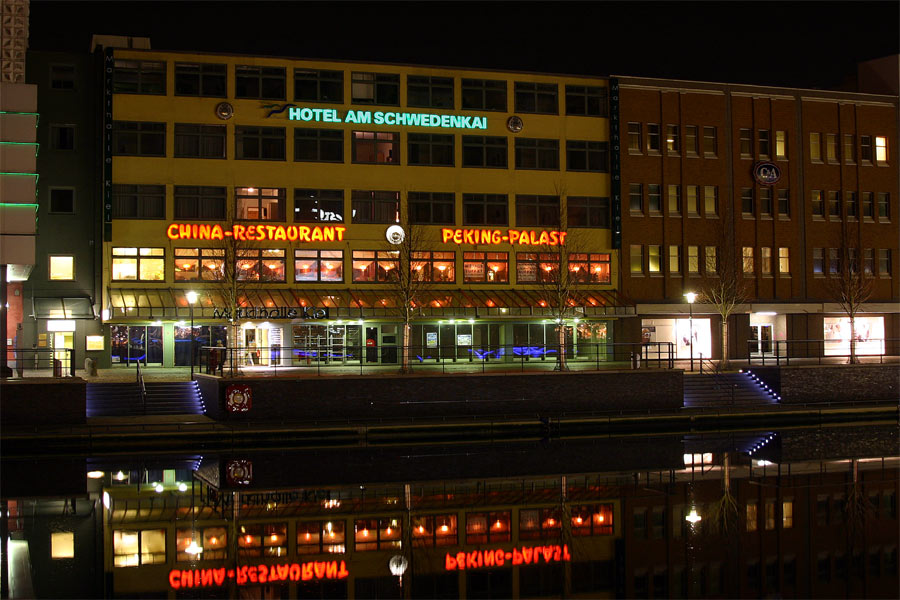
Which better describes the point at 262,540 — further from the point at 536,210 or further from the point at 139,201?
the point at 536,210

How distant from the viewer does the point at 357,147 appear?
47438 millimetres

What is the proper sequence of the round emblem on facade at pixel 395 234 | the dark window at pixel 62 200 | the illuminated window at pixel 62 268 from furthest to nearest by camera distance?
the round emblem on facade at pixel 395 234 → the dark window at pixel 62 200 → the illuminated window at pixel 62 268

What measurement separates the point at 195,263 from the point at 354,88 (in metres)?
11.2

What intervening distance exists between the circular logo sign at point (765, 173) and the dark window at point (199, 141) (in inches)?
1073

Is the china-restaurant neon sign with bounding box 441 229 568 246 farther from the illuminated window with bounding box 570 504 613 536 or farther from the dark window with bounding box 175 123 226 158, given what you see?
the illuminated window with bounding box 570 504 613 536

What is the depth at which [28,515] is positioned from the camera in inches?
806

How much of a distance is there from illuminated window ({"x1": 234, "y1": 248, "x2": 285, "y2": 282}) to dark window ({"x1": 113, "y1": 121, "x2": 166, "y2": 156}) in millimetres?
6000

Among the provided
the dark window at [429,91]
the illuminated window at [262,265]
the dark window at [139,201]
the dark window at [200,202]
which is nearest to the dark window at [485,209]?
the dark window at [429,91]

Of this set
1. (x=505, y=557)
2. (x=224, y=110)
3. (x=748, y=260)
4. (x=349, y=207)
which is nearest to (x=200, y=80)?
(x=224, y=110)

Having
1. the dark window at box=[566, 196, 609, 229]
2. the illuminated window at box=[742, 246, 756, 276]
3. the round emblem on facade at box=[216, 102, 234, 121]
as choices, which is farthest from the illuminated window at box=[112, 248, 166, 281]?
the illuminated window at box=[742, 246, 756, 276]

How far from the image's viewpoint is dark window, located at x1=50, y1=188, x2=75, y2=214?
4406 cm

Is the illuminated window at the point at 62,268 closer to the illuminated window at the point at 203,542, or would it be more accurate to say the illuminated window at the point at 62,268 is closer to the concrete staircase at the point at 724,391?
the concrete staircase at the point at 724,391

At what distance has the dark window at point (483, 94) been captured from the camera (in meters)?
49.0

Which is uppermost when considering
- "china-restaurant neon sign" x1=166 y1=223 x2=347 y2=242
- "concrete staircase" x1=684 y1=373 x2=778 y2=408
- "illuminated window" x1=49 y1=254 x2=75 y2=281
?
"china-restaurant neon sign" x1=166 y1=223 x2=347 y2=242
